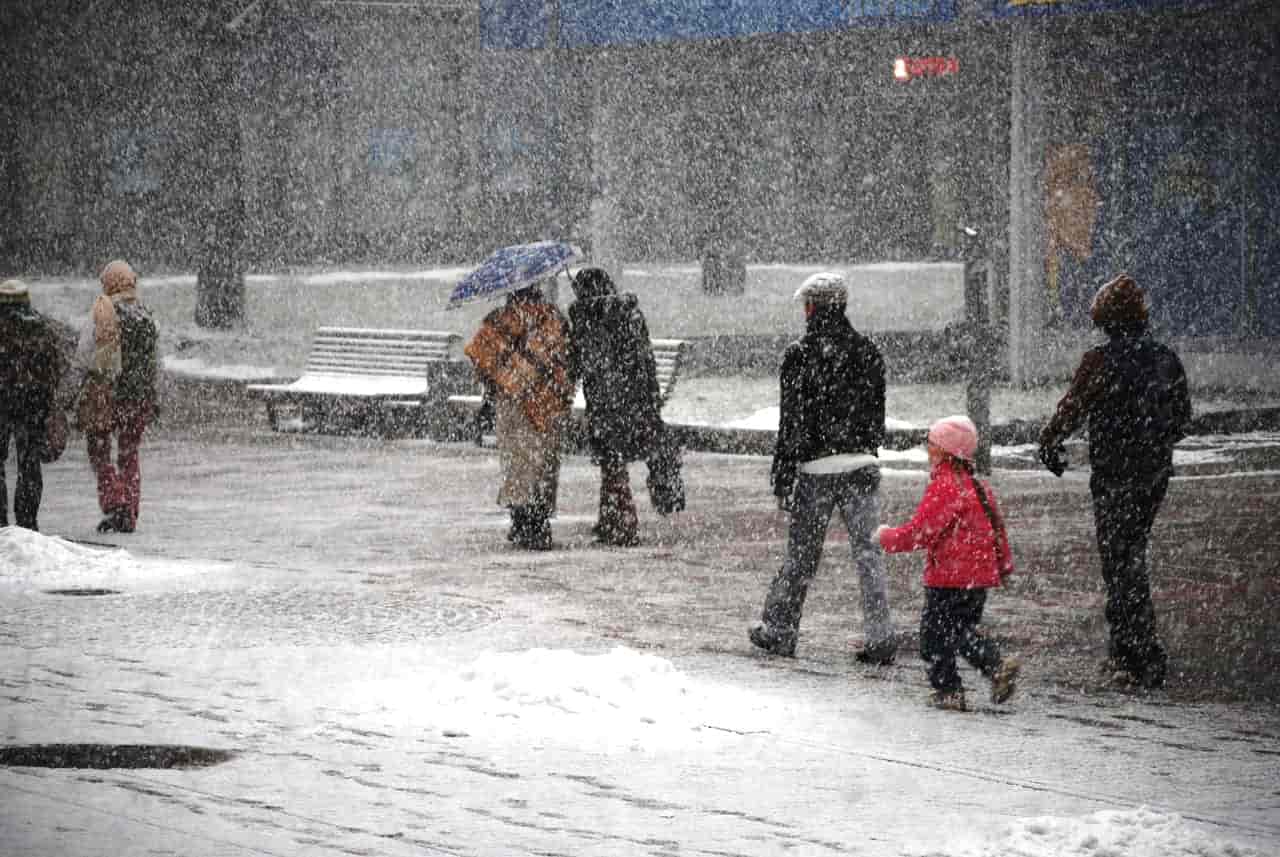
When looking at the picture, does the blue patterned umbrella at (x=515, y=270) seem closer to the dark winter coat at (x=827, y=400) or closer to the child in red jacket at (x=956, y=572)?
the dark winter coat at (x=827, y=400)

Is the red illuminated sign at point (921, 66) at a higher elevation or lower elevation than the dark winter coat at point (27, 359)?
higher

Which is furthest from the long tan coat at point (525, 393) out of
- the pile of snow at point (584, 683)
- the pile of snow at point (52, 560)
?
the pile of snow at point (584, 683)

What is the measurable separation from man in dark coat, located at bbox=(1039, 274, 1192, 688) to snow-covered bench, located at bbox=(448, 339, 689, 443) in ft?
31.0

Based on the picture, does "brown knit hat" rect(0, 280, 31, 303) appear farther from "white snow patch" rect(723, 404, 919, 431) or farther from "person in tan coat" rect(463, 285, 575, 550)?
"white snow patch" rect(723, 404, 919, 431)

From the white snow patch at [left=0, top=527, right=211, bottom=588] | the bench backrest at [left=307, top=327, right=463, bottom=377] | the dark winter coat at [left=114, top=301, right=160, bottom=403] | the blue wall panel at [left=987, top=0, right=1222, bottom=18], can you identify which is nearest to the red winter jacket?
the white snow patch at [left=0, top=527, right=211, bottom=588]

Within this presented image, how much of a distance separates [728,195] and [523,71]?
18.8 feet

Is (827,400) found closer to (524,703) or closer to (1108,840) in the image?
(524,703)

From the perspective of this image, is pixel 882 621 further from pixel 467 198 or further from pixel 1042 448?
pixel 467 198

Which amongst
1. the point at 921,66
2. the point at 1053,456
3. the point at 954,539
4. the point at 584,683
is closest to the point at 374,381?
the point at 921,66

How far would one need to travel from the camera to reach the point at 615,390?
14.6m

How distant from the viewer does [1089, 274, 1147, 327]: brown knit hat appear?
10.1 meters

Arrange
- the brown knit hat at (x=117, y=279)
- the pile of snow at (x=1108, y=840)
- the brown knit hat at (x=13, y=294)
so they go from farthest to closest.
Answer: the brown knit hat at (x=117, y=279) → the brown knit hat at (x=13, y=294) → the pile of snow at (x=1108, y=840)

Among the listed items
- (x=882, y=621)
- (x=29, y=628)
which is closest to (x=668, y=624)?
(x=882, y=621)

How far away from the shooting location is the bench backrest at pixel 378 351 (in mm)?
23000
